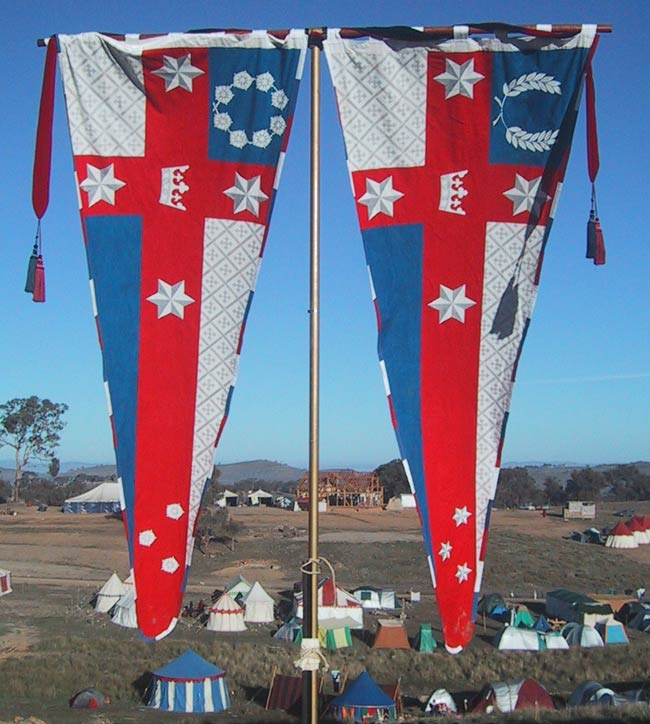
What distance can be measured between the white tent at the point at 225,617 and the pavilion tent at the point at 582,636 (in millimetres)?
10321

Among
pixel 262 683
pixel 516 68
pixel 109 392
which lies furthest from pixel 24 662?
pixel 516 68

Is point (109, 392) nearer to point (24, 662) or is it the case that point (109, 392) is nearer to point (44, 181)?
point (44, 181)

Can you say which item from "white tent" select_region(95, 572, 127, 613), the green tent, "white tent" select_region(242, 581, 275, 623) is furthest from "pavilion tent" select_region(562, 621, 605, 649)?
"white tent" select_region(95, 572, 127, 613)

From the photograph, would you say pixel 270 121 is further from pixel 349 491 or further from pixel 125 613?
pixel 349 491

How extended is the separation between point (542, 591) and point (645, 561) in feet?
40.5

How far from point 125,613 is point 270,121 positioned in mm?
26872

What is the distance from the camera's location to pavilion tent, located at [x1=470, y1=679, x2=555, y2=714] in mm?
18047

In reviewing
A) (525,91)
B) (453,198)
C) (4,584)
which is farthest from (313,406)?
(4,584)

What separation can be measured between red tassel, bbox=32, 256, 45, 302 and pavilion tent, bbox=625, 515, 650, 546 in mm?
52042

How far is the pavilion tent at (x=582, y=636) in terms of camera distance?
26.3 m

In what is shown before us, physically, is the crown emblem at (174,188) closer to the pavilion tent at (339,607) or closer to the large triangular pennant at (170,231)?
the large triangular pennant at (170,231)

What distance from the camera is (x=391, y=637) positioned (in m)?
26.2

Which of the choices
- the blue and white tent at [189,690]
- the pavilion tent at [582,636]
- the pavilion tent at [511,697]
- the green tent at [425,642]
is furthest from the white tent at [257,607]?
the pavilion tent at [511,697]

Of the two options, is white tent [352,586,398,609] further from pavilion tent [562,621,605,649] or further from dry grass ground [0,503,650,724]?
pavilion tent [562,621,605,649]
